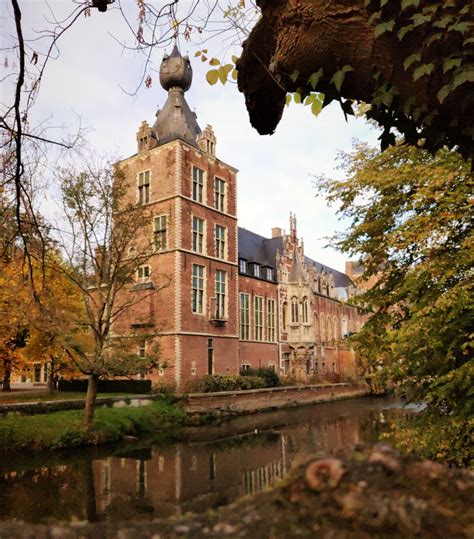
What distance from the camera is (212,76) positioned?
3238 mm

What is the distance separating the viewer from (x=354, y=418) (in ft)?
74.6

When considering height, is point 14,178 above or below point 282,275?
below

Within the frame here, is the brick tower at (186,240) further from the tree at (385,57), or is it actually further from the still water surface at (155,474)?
the tree at (385,57)

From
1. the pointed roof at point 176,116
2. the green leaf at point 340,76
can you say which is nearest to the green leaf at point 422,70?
the green leaf at point 340,76

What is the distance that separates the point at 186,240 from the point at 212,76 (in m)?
22.9

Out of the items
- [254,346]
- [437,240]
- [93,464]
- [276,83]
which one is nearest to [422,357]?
[437,240]

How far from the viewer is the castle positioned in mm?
24859

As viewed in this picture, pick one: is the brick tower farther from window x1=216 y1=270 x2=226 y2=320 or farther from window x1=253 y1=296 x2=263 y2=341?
window x1=253 y1=296 x2=263 y2=341

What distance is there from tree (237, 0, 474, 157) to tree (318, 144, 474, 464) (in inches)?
157

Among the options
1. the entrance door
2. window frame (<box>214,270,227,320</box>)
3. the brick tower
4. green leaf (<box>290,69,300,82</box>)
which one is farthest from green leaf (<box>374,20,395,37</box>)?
window frame (<box>214,270,227,320</box>)

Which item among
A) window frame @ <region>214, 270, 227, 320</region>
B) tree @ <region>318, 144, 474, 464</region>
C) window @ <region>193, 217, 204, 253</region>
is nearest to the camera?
tree @ <region>318, 144, 474, 464</region>

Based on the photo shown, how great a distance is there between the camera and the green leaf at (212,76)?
3225 mm

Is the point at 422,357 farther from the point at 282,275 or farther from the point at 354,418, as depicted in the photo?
the point at 282,275

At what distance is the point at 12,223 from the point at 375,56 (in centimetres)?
428
